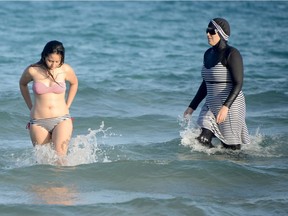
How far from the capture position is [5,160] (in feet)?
28.7

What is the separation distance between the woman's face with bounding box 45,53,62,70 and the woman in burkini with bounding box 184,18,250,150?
1.74 meters

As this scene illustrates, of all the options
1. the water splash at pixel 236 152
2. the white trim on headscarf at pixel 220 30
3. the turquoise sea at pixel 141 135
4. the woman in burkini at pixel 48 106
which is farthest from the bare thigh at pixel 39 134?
the white trim on headscarf at pixel 220 30

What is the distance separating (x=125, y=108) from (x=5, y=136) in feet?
9.04

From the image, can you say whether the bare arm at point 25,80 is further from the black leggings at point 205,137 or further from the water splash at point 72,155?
the black leggings at point 205,137

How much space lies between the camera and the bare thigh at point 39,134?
24.8ft

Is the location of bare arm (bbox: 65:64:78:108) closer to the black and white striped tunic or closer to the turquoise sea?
the turquoise sea

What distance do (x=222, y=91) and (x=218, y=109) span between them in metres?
0.21

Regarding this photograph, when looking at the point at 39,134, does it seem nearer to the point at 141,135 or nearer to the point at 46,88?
the point at 46,88

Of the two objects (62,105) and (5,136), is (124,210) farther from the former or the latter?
(5,136)

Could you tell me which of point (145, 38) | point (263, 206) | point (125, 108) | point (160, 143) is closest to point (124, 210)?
point (263, 206)

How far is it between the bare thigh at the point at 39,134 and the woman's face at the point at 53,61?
0.62 metres

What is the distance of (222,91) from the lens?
8.27m

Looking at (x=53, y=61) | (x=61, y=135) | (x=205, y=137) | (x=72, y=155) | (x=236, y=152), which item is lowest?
(x=236, y=152)

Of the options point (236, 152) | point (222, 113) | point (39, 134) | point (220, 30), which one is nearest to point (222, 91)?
point (222, 113)
